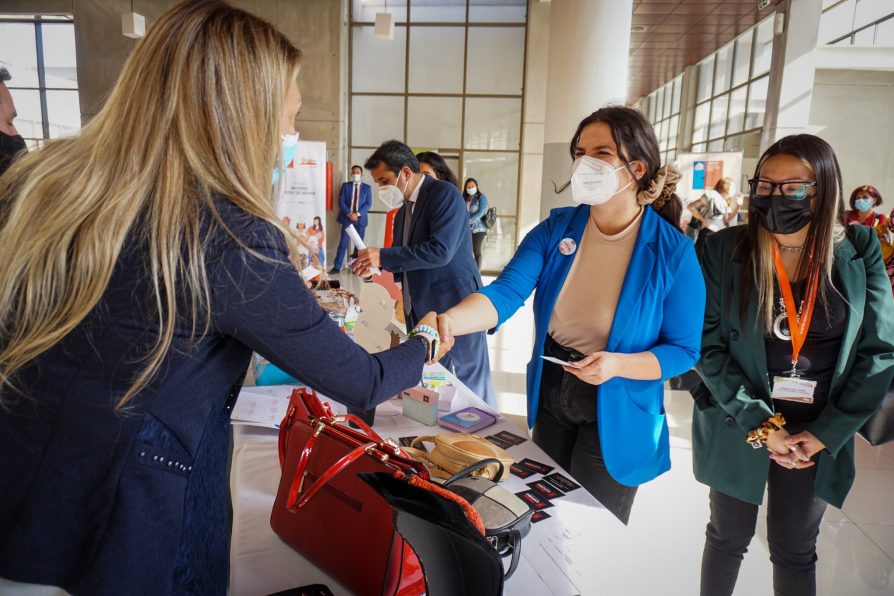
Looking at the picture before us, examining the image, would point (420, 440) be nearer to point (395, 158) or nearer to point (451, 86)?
point (395, 158)

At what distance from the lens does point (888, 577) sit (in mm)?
2311

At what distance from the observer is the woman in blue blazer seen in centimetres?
164

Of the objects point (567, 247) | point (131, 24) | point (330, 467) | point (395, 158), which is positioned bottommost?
point (330, 467)

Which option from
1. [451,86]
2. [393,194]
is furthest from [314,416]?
[451,86]

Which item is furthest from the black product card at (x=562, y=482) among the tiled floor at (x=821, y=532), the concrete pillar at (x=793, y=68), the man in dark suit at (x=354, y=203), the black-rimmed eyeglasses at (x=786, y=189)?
the man in dark suit at (x=354, y=203)

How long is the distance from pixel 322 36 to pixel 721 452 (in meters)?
10.2

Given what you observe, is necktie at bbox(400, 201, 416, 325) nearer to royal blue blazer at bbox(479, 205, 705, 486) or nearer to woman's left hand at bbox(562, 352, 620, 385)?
royal blue blazer at bbox(479, 205, 705, 486)

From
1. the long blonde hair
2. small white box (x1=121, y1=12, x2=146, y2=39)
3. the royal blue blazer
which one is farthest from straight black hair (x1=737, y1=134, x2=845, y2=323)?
small white box (x1=121, y1=12, x2=146, y2=39)

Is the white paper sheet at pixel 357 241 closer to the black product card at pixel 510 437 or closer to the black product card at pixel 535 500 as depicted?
the black product card at pixel 510 437

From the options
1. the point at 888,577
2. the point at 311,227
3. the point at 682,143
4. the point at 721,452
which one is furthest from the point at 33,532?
the point at 682,143

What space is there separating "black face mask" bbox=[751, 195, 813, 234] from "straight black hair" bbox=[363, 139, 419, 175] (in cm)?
189

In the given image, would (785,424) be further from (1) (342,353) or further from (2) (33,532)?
(2) (33,532)

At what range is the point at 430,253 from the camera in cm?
294

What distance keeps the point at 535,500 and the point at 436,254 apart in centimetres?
178
